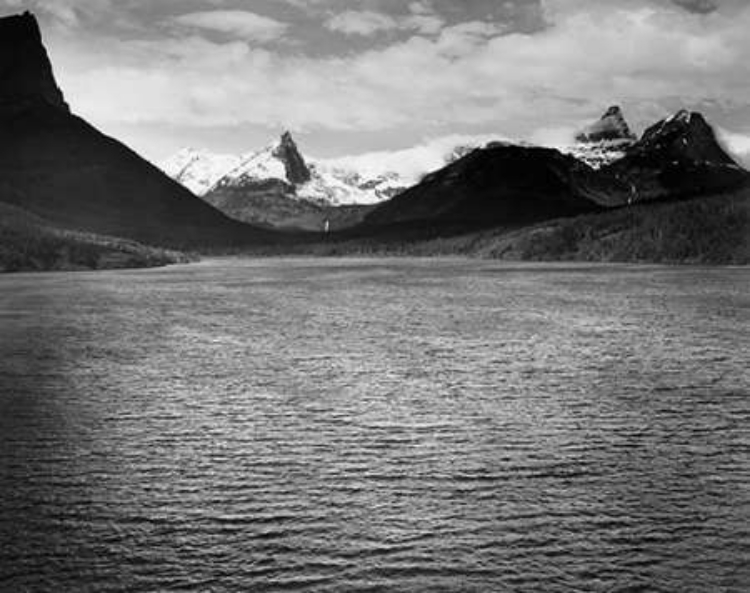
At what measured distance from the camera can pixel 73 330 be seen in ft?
314

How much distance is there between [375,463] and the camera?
1588 inches

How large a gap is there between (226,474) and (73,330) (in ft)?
208

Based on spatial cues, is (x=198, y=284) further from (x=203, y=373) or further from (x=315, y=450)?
(x=315, y=450)

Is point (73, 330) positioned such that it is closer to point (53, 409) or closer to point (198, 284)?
point (53, 409)

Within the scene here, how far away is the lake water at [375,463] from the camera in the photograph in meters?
28.4

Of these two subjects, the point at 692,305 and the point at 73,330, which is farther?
the point at 692,305

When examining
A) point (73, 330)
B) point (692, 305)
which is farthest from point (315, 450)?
point (692, 305)

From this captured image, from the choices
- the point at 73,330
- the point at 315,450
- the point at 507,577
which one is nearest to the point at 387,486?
the point at 315,450

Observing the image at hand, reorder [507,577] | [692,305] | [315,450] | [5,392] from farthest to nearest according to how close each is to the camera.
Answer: [692,305] → [5,392] → [315,450] → [507,577]

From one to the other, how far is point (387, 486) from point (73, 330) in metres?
68.2

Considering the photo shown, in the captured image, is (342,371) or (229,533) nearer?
(229,533)

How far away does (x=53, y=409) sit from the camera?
5247cm

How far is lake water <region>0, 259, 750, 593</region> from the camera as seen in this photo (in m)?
28.4

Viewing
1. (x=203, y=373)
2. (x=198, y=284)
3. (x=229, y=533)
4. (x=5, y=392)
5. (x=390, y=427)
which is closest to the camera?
(x=229, y=533)
